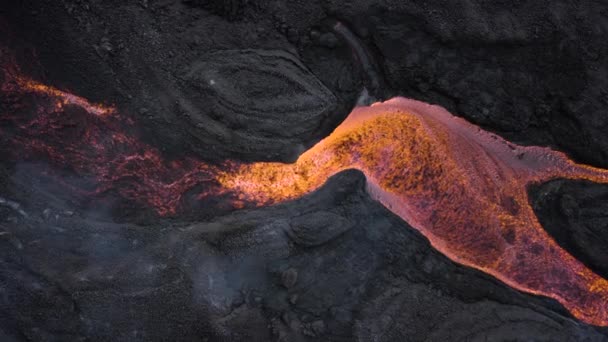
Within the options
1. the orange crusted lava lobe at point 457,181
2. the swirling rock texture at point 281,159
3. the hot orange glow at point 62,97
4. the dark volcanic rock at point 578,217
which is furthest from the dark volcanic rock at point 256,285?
the hot orange glow at point 62,97

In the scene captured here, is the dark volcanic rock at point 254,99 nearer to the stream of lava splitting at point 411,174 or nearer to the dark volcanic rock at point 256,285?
the stream of lava splitting at point 411,174

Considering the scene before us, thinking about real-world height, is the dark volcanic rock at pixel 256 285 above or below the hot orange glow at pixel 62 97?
below

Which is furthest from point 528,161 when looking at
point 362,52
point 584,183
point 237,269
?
point 237,269

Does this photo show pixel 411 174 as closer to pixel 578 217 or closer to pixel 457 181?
pixel 457 181

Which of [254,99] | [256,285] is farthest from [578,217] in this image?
[254,99]

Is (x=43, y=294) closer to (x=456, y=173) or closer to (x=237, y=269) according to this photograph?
(x=237, y=269)

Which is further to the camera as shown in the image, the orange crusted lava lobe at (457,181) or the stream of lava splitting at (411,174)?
the orange crusted lava lobe at (457,181)
